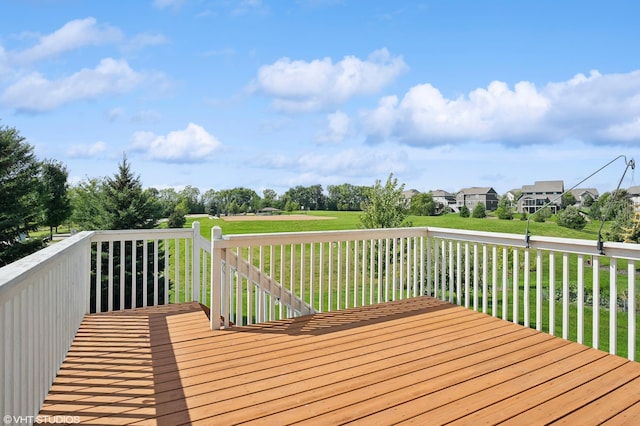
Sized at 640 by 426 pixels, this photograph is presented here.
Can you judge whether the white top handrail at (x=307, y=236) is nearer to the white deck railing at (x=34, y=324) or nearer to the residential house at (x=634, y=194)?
the white deck railing at (x=34, y=324)

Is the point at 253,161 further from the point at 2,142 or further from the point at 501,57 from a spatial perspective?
the point at 501,57

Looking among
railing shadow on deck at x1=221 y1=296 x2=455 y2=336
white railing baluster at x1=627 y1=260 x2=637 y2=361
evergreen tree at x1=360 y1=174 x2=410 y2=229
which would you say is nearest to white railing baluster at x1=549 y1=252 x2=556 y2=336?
white railing baluster at x1=627 y1=260 x2=637 y2=361

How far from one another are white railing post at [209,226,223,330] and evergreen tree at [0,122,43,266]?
12975 mm

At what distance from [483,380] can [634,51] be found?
40.3 ft

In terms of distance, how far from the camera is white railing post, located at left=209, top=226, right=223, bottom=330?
3.55 m

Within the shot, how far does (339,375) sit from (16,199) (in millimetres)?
15803

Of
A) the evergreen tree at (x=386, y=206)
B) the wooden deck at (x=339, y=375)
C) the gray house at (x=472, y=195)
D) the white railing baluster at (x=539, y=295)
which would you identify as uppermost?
the gray house at (x=472, y=195)

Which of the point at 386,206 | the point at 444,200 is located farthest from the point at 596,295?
the point at 444,200

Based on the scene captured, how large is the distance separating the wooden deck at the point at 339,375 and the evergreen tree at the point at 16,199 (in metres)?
12.4

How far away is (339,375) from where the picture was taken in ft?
8.40

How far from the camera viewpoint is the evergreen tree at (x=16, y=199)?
12836mm

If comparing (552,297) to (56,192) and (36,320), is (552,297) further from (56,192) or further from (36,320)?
(56,192)

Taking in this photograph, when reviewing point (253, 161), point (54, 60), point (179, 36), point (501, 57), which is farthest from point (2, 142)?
point (501, 57)

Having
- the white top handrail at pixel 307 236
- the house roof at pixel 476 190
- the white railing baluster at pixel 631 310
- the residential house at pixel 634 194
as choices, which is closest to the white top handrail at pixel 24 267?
the white top handrail at pixel 307 236
